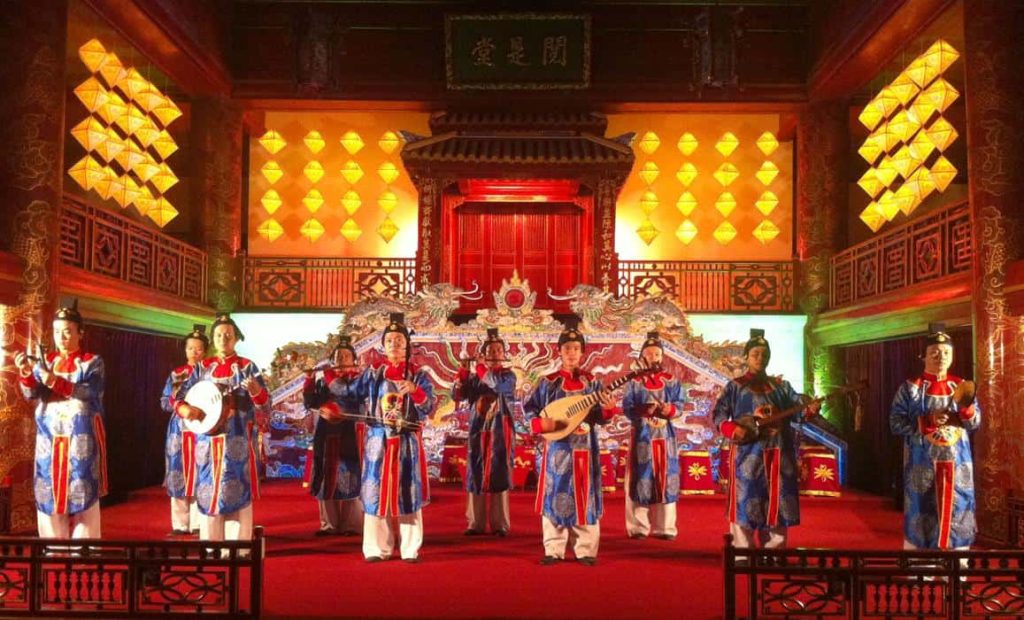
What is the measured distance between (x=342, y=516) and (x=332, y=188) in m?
8.07

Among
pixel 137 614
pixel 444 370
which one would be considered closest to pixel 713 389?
pixel 444 370

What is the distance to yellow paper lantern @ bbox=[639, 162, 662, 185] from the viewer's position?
44.9ft

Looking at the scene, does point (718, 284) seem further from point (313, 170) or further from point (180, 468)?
point (180, 468)

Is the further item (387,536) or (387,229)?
(387,229)

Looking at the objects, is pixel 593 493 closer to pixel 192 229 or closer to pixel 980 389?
pixel 980 389

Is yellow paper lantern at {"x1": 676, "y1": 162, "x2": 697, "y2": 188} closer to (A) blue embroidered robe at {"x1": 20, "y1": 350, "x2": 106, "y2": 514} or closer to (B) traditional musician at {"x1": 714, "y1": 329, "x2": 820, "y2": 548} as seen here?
(B) traditional musician at {"x1": 714, "y1": 329, "x2": 820, "y2": 548}

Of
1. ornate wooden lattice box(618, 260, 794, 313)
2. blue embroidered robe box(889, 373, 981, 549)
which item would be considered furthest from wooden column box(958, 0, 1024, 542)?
ornate wooden lattice box(618, 260, 794, 313)

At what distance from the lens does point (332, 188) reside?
13805 mm

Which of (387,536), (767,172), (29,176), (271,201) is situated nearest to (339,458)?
(387,536)

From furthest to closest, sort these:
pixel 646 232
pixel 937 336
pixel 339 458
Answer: pixel 646 232 → pixel 339 458 → pixel 937 336

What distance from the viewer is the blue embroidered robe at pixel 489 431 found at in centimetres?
669

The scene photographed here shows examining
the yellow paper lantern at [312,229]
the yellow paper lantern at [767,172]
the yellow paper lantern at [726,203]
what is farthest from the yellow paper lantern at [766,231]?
the yellow paper lantern at [312,229]

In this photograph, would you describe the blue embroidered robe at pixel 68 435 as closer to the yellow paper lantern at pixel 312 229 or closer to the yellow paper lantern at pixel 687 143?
the yellow paper lantern at pixel 312 229

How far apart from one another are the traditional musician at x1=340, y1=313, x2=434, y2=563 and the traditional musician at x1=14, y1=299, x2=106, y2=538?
1529 mm
